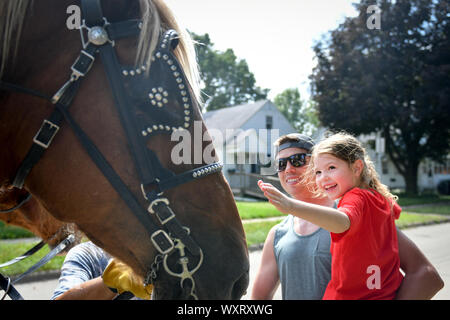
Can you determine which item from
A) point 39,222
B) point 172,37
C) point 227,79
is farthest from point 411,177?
point 227,79

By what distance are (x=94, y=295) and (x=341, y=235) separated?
137cm

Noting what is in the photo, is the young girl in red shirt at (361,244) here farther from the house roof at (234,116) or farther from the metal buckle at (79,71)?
the house roof at (234,116)

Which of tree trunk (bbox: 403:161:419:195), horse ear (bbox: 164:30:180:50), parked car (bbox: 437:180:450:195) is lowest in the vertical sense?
parked car (bbox: 437:180:450:195)

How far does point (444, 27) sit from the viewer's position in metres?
19.1

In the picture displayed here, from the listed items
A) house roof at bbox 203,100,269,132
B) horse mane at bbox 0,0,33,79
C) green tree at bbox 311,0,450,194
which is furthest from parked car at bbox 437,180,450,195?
horse mane at bbox 0,0,33,79

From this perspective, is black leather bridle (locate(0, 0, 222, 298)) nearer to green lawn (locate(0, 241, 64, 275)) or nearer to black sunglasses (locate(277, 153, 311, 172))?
black sunglasses (locate(277, 153, 311, 172))

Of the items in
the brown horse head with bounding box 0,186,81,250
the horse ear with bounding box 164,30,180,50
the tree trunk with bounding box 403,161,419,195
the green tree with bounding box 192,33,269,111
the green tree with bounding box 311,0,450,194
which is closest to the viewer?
the horse ear with bounding box 164,30,180,50

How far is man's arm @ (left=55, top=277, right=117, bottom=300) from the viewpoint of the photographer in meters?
1.83

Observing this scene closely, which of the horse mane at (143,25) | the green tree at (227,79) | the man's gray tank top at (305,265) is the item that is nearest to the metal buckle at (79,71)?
the horse mane at (143,25)

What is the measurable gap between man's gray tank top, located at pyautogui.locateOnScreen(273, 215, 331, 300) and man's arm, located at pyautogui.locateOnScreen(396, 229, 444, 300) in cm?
39

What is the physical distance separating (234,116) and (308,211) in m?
29.4

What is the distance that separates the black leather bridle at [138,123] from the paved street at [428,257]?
4179 millimetres
